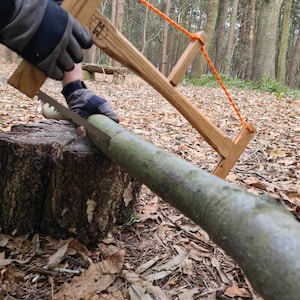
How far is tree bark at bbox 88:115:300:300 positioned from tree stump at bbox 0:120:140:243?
49cm

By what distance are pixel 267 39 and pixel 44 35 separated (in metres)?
10.0

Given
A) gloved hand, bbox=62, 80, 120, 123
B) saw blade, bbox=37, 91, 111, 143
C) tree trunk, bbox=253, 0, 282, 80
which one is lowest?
saw blade, bbox=37, 91, 111, 143

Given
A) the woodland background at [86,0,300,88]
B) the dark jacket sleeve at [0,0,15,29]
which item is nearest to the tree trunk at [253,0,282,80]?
the woodland background at [86,0,300,88]

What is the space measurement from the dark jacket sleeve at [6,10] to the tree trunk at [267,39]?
9851 millimetres

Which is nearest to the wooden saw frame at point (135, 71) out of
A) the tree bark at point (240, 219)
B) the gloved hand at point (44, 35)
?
the gloved hand at point (44, 35)

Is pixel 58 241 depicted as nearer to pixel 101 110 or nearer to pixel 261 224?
pixel 101 110

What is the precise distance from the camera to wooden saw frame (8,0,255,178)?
4.96 ft

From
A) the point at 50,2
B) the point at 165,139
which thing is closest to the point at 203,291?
the point at 50,2

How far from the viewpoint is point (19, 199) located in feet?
6.20

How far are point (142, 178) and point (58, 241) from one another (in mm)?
797

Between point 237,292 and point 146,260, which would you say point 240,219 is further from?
point 146,260

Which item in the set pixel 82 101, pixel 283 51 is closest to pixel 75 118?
pixel 82 101

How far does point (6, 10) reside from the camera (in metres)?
1.25

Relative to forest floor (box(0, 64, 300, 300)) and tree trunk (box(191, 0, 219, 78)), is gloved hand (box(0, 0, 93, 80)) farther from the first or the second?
tree trunk (box(191, 0, 219, 78))
